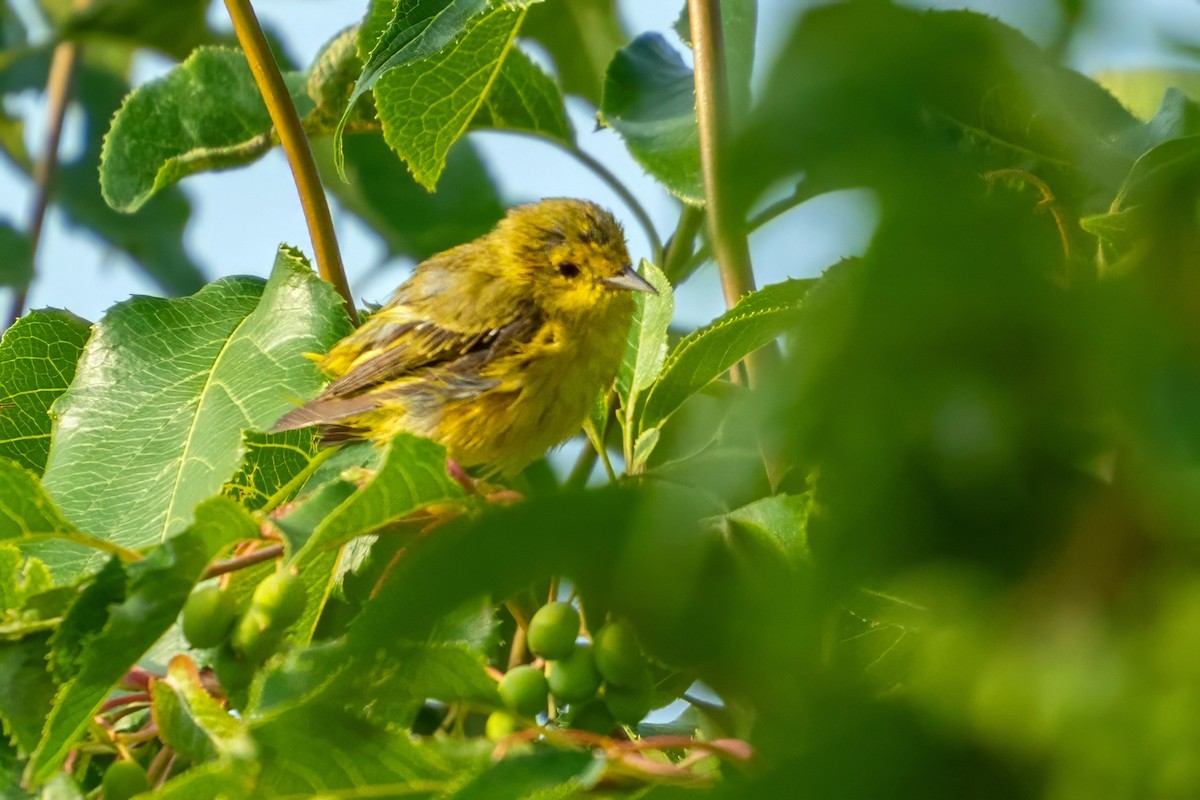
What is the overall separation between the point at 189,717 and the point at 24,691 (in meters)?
0.22

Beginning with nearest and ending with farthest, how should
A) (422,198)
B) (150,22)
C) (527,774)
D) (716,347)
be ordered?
(527,774) < (716,347) < (422,198) < (150,22)

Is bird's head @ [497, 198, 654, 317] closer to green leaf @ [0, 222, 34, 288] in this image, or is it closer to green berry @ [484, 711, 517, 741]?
green leaf @ [0, 222, 34, 288]

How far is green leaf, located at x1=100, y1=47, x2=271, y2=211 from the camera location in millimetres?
2688

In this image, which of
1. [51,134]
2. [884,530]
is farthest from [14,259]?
[884,530]

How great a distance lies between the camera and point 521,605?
75.7 inches

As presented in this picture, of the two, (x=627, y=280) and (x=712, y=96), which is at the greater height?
(x=712, y=96)

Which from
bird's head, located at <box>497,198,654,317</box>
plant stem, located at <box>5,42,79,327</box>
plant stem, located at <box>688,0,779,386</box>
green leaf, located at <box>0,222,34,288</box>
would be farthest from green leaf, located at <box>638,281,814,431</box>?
plant stem, located at <box>5,42,79,327</box>

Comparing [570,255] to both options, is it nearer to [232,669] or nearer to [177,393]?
[177,393]

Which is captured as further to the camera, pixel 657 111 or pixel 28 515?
pixel 657 111

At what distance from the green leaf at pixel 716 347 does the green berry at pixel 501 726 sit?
1.79ft

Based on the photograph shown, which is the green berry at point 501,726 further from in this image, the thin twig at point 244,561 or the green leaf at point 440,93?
the green leaf at point 440,93

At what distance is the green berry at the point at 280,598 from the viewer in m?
1.51

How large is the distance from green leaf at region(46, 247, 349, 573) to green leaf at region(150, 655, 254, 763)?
16.4 inches

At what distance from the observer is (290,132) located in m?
2.32
